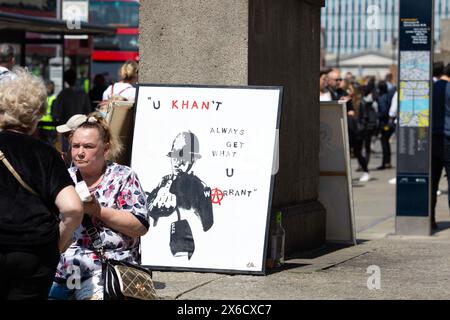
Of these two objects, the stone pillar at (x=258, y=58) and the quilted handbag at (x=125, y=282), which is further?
the stone pillar at (x=258, y=58)

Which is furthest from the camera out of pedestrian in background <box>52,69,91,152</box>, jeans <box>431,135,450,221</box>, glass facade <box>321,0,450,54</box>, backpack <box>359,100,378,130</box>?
backpack <box>359,100,378,130</box>

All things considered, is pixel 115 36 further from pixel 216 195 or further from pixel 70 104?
pixel 216 195

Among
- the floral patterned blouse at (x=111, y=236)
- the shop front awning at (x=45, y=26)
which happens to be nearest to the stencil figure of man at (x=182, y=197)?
the floral patterned blouse at (x=111, y=236)

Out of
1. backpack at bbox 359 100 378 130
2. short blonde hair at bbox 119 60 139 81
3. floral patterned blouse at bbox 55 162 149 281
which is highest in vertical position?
short blonde hair at bbox 119 60 139 81

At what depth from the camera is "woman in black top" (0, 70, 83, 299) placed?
15.7 feet

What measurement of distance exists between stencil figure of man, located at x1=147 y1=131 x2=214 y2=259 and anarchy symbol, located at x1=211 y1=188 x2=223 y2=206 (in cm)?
2

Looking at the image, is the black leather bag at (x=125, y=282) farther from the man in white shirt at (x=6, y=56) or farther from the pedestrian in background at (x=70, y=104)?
the pedestrian in background at (x=70, y=104)

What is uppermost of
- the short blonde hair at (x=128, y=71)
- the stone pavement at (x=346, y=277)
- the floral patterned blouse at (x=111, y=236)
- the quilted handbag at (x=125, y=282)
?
the short blonde hair at (x=128, y=71)

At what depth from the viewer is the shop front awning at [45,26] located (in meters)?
17.0

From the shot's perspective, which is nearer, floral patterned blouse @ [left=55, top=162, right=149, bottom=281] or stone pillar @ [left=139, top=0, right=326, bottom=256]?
floral patterned blouse @ [left=55, top=162, right=149, bottom=281]

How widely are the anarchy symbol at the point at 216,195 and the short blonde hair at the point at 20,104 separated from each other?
3.41 metres

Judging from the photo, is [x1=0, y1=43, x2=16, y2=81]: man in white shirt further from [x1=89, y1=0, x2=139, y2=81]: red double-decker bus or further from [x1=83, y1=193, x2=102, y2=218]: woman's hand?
[x1=89, y1=0, x2=139, y2=81]: red double-decker bus

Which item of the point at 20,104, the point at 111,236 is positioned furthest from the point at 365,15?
the point at 20,104

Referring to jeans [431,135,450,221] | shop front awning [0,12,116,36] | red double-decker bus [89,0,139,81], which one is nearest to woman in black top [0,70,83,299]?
jeans [431,135,450,221]
